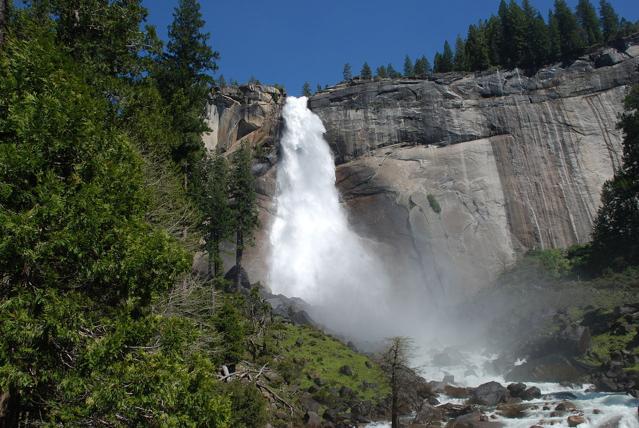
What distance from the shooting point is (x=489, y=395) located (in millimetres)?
26031

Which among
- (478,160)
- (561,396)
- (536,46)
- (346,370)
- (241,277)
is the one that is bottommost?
(561,396)

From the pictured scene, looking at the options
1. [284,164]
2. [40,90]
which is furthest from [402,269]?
[40,90]

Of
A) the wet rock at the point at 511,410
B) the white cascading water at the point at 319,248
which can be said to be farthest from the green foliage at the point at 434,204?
the wet rock at the point at 511,410

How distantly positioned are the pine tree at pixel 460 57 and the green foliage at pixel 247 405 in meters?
53.7

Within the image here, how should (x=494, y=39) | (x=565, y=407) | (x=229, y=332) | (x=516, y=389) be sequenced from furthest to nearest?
1. (x=494, y=39)
2. (x=516, y=389)
3. (x=565, y=407)
4. (x=229, y=332)

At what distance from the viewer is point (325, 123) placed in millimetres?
57125

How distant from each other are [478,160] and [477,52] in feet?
55.2

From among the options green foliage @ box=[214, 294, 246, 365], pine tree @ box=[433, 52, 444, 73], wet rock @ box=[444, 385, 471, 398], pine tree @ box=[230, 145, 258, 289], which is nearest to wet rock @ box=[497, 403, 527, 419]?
wet rock @ box=[444, 385, 471, 398]

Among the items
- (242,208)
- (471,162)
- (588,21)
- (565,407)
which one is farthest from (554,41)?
(565,407)

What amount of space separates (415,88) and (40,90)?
5048 centimetres

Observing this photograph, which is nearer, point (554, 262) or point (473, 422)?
point (473, 422)

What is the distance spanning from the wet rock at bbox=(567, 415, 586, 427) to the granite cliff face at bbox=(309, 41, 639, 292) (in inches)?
950

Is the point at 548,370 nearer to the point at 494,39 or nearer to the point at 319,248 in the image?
the point at 319,248

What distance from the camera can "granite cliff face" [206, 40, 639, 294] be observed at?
47.4m
